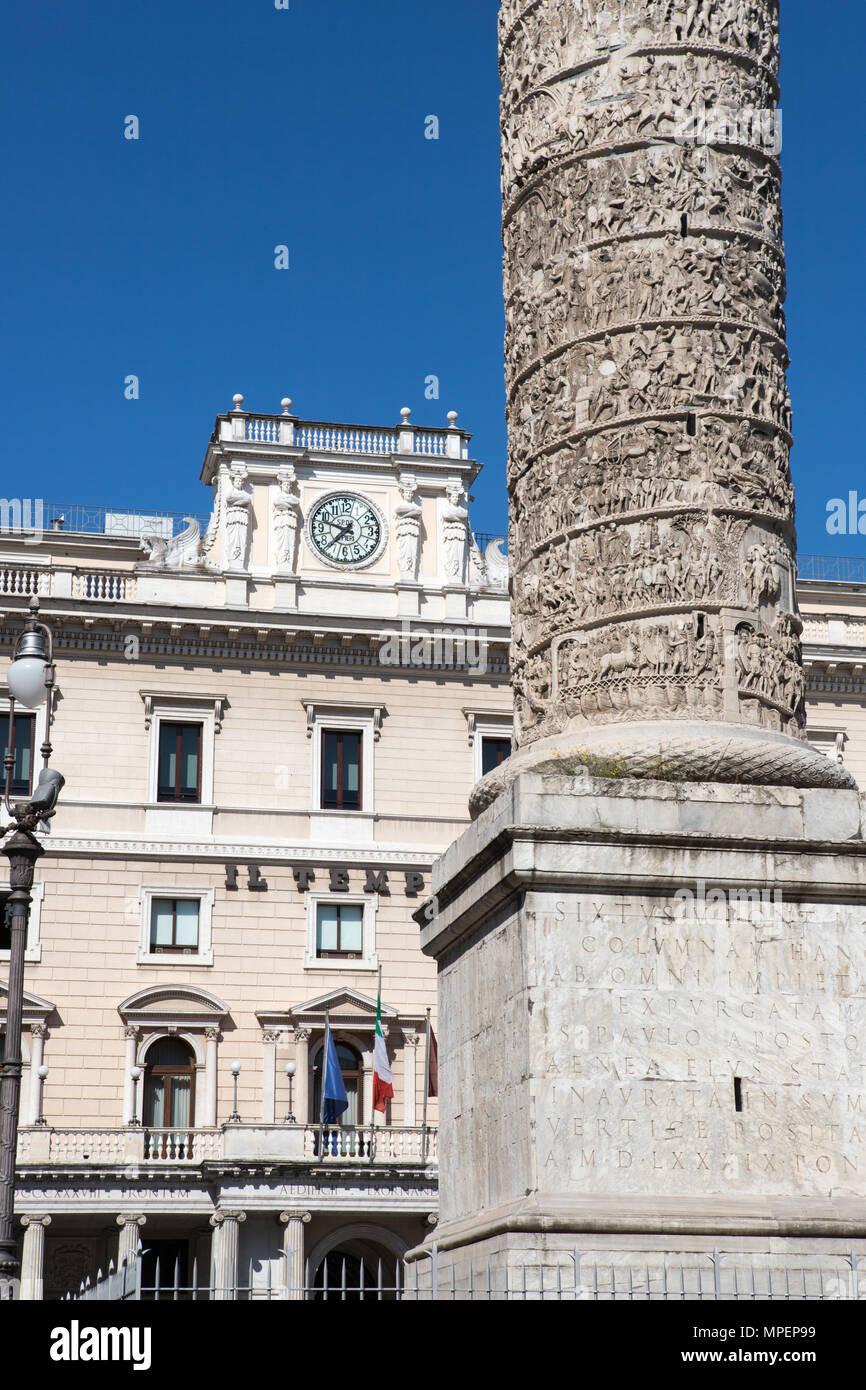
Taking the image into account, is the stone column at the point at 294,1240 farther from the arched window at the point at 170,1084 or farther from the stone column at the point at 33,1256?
the stone column at the point at 33,1256

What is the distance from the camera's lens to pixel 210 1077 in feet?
98.8

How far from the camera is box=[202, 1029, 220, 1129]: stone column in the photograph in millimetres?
29906

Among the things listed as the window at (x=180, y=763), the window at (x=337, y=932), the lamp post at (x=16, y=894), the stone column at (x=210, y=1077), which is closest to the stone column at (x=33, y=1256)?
the stone column at (x=210, y=1077)

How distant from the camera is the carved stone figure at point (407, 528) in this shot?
1315 inches

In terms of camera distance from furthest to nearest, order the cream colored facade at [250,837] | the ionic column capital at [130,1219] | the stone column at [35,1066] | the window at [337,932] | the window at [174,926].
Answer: the window at [337,932]
the window at [174,926]
the stone column at [35,1066]
the cream colored facade at [250,837]
the ionic column capital at [130,1219]

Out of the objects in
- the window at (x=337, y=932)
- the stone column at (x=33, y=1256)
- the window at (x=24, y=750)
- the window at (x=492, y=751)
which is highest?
the window at (x=492, y=751)

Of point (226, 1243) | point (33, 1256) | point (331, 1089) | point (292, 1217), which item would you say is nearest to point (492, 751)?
point (331, 1089)

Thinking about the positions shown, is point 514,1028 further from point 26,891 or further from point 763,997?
point 26,891

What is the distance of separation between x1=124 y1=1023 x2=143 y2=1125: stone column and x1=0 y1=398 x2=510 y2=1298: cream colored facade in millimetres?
38

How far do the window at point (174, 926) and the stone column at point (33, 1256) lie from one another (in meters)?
4.98

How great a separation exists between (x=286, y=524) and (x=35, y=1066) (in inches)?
426
